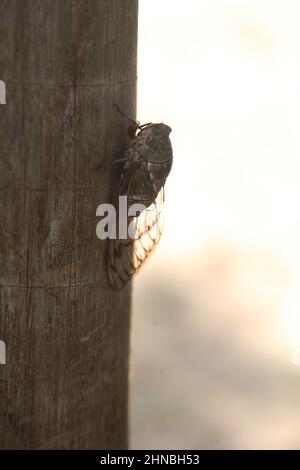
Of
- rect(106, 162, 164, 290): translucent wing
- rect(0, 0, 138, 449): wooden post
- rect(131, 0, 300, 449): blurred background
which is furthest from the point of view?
rect(131, 0, 300, 449): blurred background

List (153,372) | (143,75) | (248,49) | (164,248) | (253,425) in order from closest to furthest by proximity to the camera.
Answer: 1. (253,425)
2. (153,372)
3. (164,248)
4. (143,75)
5. (248,49)

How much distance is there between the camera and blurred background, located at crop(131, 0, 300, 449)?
186 inches

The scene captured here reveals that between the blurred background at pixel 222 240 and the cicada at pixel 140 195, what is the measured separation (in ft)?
7.18

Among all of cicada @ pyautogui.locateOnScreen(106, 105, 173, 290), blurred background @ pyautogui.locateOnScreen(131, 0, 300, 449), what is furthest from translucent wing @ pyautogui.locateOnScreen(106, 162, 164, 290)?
blurred background @ pyautogui.locateOnScreen(131, 0, 300, 449)

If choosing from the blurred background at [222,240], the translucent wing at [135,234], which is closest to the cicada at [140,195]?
the translucent wing at [135,234]

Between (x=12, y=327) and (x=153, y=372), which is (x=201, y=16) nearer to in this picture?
(x=153, y=372)

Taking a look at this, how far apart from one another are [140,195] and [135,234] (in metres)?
0.11

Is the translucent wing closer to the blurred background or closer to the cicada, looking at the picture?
the cicada

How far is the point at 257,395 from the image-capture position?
4.84 meters

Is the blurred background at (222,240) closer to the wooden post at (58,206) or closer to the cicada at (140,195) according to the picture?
the cicada at (140,195)

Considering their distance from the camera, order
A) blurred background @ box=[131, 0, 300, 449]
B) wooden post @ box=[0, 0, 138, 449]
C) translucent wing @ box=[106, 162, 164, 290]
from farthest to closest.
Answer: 1. blurred background @ box=[131, 0, 300, 449]
2. translucent wing @ box=[106, 162, 164, 290]
3. wooden post @ box=[0, 0, 138, 449]

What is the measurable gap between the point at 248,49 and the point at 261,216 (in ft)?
8.49

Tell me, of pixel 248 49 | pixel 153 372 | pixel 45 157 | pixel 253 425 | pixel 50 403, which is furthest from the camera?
pixel 248 49

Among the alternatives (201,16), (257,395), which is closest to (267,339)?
(257,395)
